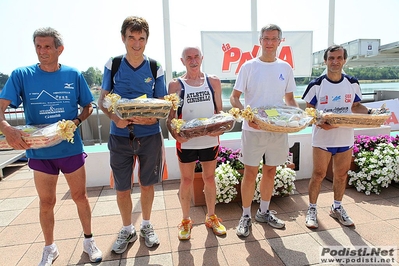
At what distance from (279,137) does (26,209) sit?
3.47m

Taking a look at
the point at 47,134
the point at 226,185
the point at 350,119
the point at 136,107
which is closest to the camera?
the point at 47,134

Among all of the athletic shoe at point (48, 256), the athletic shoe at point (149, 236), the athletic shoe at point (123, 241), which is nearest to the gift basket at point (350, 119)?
the athletic shoe at point (149, 236)

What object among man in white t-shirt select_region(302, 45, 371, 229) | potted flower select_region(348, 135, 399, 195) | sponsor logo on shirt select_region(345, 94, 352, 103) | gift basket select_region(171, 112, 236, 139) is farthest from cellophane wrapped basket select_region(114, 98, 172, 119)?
potted flower select_region(348, 135, 399, 195)

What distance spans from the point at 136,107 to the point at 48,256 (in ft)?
5.24

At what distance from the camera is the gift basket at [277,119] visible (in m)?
2.27

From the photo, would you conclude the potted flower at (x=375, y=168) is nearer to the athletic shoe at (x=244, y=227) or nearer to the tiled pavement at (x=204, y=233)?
the tiled pavement at (x=204, y=233)

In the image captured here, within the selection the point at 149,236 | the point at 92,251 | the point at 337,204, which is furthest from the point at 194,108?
the point at 337,204

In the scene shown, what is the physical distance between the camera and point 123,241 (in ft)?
8.32

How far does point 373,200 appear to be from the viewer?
353cm

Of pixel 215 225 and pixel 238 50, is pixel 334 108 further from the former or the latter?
pixel 238 50

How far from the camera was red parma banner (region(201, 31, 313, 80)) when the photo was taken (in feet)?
18.3

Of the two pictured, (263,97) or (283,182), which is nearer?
(263,97)

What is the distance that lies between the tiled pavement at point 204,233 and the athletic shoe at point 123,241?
0.05m

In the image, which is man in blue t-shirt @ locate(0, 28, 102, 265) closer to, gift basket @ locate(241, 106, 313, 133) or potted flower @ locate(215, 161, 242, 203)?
gift basket @ locate(241, 106, 313, 133)
